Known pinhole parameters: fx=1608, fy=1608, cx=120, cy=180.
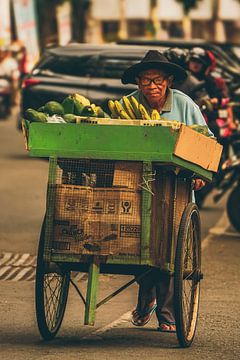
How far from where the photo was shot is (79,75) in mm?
23172

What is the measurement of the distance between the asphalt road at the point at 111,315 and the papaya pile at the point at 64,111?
1.25 metres

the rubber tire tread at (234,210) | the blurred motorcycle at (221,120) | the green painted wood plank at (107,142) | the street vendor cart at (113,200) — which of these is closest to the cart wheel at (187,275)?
the street vendor cart at (113,200)

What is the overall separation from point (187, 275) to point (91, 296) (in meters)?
0.63

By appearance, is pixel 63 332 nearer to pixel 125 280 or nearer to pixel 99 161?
pixel 99 161

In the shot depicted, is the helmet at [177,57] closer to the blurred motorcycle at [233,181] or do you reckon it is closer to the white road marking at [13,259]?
the blurred motorcycle at [233,181]

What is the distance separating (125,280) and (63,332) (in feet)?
8.79

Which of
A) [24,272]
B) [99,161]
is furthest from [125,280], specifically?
[99,161]

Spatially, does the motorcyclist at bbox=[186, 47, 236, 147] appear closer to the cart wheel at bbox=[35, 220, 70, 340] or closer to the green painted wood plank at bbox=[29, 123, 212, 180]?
the cart wheel at bbox=[35, 220, 70, 340]

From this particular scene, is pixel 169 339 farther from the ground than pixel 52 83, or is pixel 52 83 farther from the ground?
pixel 52 83

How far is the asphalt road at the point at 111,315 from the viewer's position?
8719mm

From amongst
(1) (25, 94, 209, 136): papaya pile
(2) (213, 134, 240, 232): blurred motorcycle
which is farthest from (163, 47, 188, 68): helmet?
(1) (25, 94, 209, 136): papaya pile

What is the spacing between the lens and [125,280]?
39.5 feet

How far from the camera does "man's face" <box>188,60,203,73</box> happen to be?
639 inches

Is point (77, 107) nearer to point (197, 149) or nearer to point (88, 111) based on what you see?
point (88, 111)
